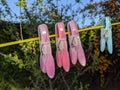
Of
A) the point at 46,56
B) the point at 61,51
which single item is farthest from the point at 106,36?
the point at 46,56

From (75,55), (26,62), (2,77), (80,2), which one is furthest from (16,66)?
(75,55)

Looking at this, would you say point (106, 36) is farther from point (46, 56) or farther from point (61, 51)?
point (46, 56)

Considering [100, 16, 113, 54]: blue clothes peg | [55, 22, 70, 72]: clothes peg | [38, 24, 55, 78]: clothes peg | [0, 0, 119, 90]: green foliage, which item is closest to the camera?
[38, 24, 55, 78]: clothes peg

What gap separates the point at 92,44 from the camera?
22.9 ft

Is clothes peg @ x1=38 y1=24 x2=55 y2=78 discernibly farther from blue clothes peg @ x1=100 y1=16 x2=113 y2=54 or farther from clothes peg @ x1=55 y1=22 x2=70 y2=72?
blue clothes peg @ x1=100 y1=16 x2=113 y2=54

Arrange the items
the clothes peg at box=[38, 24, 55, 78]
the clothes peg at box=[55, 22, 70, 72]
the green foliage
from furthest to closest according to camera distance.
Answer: the green foliage
the clothes peg at box=[55, 22, 70, 72]
the clothes peg at box=[38, 24, 55, 78]

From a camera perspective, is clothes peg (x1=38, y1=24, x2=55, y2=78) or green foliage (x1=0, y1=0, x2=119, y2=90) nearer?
clothes peg (x1=38, y1=24, x2=55, y2=78)

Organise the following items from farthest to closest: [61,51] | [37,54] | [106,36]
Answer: [37,54] → [106,36] → [61,51]

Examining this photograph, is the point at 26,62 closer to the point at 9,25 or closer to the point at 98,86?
the point at 9,25

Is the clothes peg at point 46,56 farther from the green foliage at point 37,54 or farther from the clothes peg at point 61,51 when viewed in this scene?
the green foliage at point 37,54

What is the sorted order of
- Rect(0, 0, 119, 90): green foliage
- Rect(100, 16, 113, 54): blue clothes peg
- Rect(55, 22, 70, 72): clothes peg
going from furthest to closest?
1. Rect(0, 0, 119, 90): green foliage
2. Rect(100, 16, 113, 54): blue clothes peg
3. Rect(55, 22, 70, 72): clothes peg

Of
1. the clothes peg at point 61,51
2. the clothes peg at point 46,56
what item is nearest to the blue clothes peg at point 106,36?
the clothes peg at point 61,51

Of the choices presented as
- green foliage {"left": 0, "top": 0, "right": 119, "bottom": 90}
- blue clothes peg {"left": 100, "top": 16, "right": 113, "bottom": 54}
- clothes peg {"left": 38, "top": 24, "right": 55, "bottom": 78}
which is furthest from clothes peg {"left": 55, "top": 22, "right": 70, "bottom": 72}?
green foliage {"left": 0, "top": 0, "right": 119, "bottom": 90}

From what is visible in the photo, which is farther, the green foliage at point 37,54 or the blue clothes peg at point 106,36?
the green foliage at point 37,54
